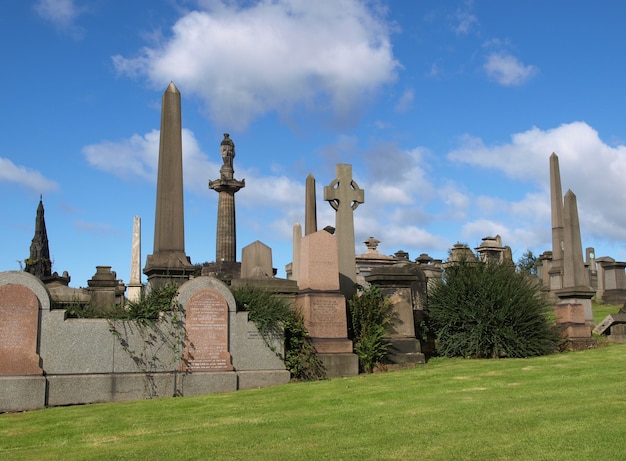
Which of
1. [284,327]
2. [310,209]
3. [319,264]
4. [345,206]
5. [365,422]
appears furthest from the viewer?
[310,209]

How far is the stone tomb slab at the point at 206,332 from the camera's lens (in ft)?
39.8

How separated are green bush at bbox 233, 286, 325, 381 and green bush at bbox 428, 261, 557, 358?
4.23m

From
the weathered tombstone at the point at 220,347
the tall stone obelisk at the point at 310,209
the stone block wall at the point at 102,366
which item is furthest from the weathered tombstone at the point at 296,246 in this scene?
the stone block wall at the point at 102,366

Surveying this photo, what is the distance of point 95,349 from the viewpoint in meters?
11.5

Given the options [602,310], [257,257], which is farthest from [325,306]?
[602,310]

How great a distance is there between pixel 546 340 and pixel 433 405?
7959 mm

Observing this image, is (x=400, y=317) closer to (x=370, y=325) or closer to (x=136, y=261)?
(x=370, y=325)

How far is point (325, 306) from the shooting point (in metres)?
14.1

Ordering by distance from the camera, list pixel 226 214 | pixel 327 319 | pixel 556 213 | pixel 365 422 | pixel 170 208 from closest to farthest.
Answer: pixel 365 422
pixel 327 319
pixel 170 208
pixel 556 213
pixel 226 214

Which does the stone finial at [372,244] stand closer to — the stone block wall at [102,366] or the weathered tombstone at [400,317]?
the weathered tombstone at [400,317]

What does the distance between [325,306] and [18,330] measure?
19.7 ft

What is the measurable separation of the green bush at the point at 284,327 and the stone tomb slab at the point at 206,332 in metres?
0.57

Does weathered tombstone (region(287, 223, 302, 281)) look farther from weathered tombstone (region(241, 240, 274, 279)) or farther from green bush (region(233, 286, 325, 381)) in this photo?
green bush (region(233, 286, 325, 381))

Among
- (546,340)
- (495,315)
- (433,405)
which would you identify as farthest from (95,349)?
(546,340)
